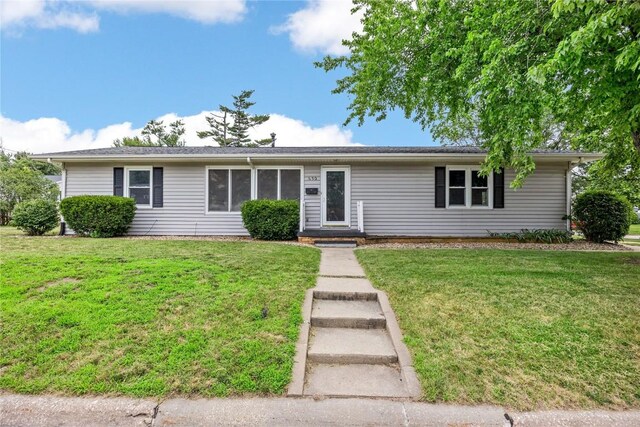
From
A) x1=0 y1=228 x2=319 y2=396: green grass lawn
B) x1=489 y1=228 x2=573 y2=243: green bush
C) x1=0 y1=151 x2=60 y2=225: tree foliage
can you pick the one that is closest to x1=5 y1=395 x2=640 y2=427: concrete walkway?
x1=0 y1=228 x2=319 y2=396: green grass lawn

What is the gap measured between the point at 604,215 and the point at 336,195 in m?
8.01

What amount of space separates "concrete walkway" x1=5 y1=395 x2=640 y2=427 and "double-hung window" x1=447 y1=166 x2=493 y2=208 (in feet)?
28.4

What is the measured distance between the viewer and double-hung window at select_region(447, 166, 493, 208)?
33.3 feet

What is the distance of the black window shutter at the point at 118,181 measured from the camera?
34.3 ft

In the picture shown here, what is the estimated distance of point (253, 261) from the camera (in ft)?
18.5

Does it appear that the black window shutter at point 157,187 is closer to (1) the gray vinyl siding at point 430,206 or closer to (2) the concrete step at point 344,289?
(1) the gray vinyl siding at point 430,206

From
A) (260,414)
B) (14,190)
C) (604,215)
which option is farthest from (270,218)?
(14,190)

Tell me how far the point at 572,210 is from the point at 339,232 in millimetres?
7507

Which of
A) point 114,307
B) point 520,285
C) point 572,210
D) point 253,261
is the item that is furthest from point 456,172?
point 114,307

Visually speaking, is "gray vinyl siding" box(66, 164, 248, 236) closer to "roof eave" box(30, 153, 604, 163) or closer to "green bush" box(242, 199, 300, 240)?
"roof eave" box(30, 153, 604, 163)

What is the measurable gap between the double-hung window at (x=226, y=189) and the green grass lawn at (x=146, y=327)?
18.4ft

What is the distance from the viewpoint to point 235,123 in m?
33.3

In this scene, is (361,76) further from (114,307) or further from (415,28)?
(114,307)

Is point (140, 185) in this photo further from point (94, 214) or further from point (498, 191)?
point (498, 191)
